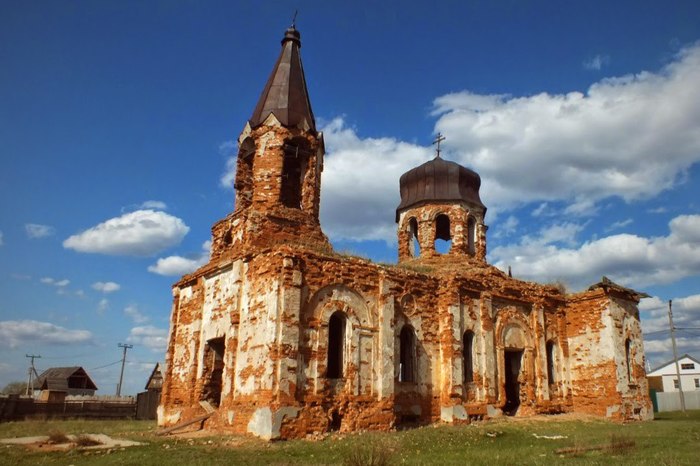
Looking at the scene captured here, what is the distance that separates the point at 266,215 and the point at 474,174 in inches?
391

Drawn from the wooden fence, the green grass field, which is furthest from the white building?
the wooden fence

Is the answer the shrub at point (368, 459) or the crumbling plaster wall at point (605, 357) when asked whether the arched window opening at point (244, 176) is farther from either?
the crumbling plaster wall at point (605, 357)

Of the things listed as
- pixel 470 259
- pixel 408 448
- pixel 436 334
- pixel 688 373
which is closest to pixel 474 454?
pixel 408 448

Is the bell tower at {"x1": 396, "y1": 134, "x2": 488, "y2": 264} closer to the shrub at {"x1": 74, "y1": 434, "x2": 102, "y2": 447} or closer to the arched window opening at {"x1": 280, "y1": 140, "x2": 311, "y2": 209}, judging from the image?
the arched window opening at {"x1": 280, "y1": 140, "x2": 311, "y2": 209}

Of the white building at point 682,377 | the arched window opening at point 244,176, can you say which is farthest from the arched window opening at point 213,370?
the white building at point 682,377

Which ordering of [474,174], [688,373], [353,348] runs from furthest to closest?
1. [688,373]
2. [474,174]
3. [353,348]

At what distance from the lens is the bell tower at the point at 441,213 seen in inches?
825

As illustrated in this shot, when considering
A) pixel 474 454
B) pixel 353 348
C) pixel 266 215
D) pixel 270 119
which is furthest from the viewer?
pixel 270 119

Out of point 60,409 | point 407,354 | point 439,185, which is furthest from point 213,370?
point 60,409

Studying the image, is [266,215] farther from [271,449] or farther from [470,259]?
[470,259]

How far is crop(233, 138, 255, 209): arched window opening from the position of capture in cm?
1751

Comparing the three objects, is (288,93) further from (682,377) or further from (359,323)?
(682,377)

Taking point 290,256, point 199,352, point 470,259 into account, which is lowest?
point 199,352

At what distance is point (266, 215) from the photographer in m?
15.8
